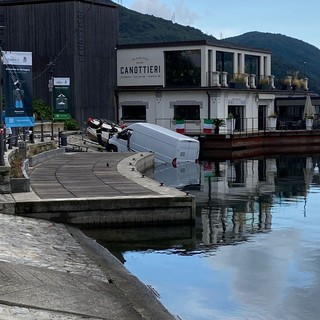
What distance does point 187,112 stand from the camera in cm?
6031

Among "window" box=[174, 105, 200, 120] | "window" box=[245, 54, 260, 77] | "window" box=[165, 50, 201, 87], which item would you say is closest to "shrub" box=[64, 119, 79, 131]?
"window" box=[174, 105, 200, 120]

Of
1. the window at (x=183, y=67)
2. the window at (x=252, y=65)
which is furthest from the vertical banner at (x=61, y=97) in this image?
the window at (x=252, y=65)

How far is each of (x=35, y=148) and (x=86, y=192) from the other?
12632 mm

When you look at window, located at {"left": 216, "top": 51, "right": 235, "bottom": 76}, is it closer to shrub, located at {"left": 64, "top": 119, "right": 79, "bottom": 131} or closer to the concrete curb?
shrub, located at {"left": 64, "top": 119, "right": 79, "bottom": 131}

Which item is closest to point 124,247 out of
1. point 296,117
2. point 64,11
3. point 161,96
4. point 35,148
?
point 35,148

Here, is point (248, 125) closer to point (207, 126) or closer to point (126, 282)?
point (207, 126)

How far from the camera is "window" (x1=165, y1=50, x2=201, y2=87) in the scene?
60.0 meters

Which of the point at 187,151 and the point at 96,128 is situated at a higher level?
the point at 96,128

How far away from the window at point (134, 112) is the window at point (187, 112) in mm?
2998

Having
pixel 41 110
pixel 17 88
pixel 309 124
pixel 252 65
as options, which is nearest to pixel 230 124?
pixel 309 124

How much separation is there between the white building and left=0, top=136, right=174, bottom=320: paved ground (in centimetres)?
3748

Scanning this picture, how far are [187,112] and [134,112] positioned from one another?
4.80m

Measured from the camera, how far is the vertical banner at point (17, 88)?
1025 inches

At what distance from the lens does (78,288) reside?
12539mm
